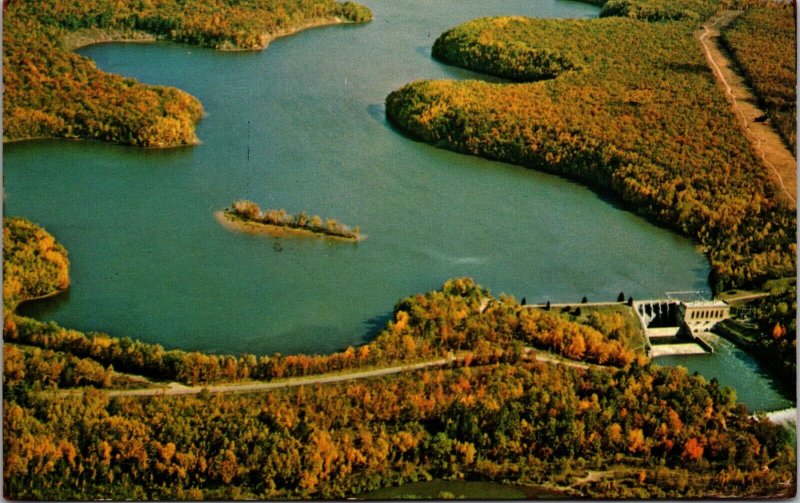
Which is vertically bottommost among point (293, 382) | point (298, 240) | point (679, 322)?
point (298, 240)

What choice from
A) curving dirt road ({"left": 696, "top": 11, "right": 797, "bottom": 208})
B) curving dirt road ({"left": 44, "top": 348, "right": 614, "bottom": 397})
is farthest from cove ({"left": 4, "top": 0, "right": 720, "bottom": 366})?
curving dirt road ({"left": 696, "top": 11, "right": 797, "bottom": 208})

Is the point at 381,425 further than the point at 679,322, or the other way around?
the point at 679,322

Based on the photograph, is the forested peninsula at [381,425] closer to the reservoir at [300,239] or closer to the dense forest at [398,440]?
the dense forest at [398,440]

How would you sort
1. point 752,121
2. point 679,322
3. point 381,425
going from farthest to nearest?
point 752,121, point 679,322, point 381,425

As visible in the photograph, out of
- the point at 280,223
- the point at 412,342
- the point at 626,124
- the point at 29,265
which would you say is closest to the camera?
the point at 412,342

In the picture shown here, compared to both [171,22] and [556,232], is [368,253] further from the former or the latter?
[171,22]

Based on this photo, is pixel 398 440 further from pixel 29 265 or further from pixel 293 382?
pixel 29 265

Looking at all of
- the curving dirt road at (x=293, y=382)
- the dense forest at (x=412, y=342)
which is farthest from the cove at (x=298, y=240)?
the curving dirt road at (x=293, y=382)

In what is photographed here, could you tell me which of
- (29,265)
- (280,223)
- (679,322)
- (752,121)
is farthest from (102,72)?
(679,322)
